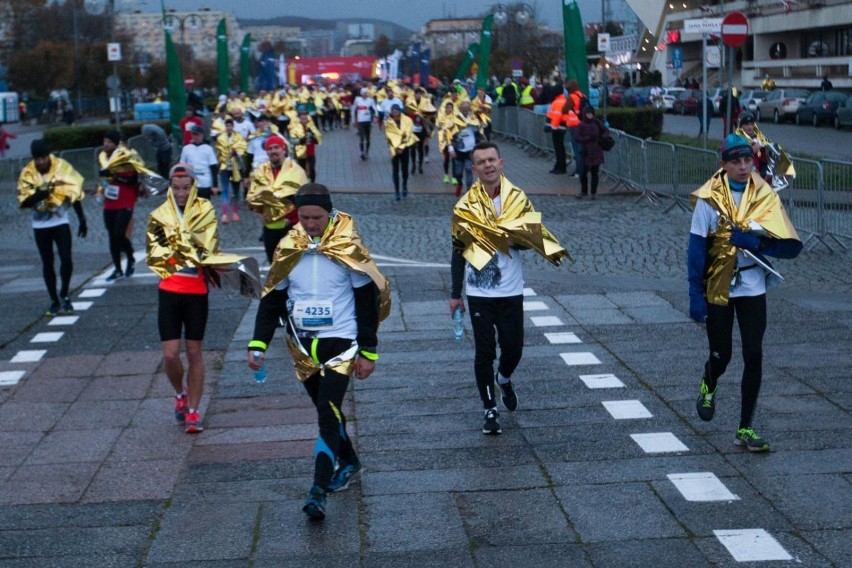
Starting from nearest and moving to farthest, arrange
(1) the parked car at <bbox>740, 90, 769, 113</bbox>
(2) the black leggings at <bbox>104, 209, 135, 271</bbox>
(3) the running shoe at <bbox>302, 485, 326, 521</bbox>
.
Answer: (3) the running shoe at <bbox>302, 485, 326, 521</bbox> < (2) the black leggings at <bbox>104, 209, 135, 271</bbox> < (1) the parked car at <bbox>740, 90, 769, 113</bbox>

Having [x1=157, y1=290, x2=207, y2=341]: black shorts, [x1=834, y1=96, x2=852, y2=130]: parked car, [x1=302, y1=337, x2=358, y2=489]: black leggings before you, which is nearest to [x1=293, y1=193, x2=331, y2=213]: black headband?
[x1=302, y1=337, x2=358, y2=489]: black leggings

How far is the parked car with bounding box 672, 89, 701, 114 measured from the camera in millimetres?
56375

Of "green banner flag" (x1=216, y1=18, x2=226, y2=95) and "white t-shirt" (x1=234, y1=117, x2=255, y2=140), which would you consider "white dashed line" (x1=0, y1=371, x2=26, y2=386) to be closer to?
"white t-shirt" (x1=234, y1=117, x2=255, y2=140)

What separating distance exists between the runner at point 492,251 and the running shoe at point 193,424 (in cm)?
181

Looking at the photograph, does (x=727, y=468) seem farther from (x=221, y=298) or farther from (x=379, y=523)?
(x=221, y=298)

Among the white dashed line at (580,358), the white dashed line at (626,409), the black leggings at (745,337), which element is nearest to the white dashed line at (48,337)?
the white dashed line at (580,358)

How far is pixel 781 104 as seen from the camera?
160 feet

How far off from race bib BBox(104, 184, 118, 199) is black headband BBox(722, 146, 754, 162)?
28.0 feet

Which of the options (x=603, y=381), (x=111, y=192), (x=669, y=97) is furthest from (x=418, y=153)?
(x=669, y=97)

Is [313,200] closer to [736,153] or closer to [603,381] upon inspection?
[736,153]

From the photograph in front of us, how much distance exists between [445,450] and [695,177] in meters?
13.8

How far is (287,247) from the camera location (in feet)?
21.1

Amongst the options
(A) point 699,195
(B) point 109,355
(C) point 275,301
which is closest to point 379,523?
(C) point 275,301

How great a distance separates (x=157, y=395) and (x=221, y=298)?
4.12 metres
